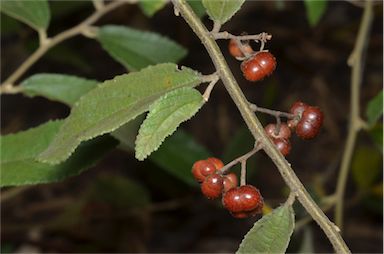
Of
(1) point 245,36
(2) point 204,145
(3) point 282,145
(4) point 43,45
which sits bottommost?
(3) point 282,145

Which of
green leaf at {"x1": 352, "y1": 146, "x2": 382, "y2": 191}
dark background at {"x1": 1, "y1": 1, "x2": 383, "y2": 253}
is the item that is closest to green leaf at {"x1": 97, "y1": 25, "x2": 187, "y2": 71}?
dark background at {"x1": 1, "y1": 1, "x2": 383, "y2": 253}

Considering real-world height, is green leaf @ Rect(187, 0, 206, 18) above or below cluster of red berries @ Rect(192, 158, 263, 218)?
above

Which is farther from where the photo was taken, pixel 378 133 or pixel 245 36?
pixel 378 133

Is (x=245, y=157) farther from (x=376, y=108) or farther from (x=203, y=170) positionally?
(x=376, y=108)

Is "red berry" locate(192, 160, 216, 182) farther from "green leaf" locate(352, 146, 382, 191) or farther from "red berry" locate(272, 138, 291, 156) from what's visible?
"green leaf" locate(352, 146, 382, 191)

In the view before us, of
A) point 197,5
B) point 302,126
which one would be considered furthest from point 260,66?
point 197,5

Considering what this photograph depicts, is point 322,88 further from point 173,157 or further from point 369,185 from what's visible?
point 173,157

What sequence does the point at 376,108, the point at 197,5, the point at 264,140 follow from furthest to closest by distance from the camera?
the point at 376,108
the point at 197,5
the point at 264,140

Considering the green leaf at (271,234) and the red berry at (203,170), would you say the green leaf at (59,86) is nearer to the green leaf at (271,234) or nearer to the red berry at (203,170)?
the red berry at (203,170)

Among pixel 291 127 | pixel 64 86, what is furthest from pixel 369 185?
pixel 291 127
